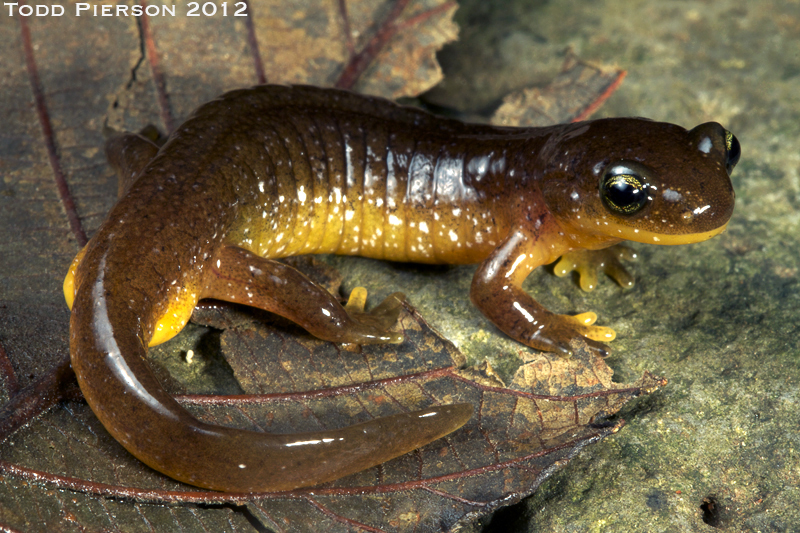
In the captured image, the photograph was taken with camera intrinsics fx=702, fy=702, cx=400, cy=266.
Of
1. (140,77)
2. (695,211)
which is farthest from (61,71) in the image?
(695,211)

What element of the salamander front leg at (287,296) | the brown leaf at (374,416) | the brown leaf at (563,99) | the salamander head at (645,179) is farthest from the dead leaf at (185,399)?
the brown leaf at (563,99)

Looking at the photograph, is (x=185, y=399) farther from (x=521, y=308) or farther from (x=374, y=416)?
(x=521, y=308)

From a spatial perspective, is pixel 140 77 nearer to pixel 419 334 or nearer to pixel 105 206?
pixel 105 206

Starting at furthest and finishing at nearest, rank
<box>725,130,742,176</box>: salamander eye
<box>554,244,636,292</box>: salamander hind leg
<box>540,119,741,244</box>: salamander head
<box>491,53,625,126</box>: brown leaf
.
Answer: <box>491,53,625,126</box>: brown leaf, <box>554,244,636,292</box>: salamander hind leg, <box>725,130,742,176</box>: salamander eye, <box>540,119,741,244</box>: salamander head

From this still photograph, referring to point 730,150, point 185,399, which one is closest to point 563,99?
point 730,150

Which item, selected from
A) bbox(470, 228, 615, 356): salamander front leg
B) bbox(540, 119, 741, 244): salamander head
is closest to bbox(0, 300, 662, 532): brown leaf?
bbox(470, 228, 615, 356): salamander front leg

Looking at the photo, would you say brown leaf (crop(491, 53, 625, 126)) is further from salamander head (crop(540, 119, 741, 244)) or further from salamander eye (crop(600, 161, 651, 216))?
salamander eye (crop(600, 161, 651, 216))
